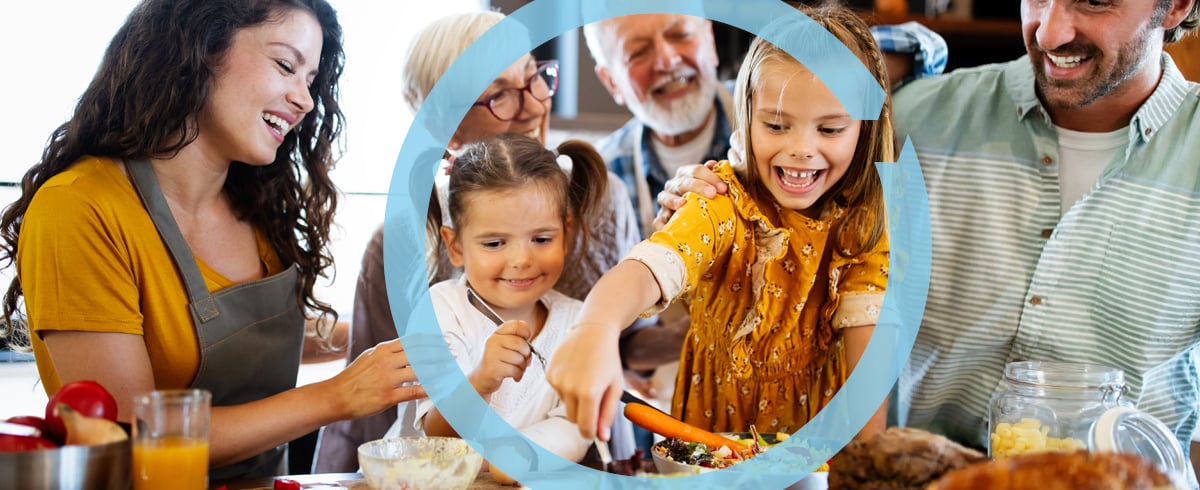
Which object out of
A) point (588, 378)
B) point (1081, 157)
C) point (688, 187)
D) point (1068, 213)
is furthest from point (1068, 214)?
point (588, 378)

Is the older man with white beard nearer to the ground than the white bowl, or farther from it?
farther from it

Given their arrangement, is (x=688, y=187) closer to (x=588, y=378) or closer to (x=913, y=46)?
(x=588, y=378)

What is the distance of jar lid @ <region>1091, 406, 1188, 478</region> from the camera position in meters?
1.31

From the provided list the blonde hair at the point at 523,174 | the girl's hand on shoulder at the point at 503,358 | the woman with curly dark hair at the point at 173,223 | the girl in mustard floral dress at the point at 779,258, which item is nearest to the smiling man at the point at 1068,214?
the girl in mustard floral dress at the point at 779,258

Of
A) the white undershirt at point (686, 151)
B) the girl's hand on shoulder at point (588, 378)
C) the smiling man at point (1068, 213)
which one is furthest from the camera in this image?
the white undershirt at point (686, 151)

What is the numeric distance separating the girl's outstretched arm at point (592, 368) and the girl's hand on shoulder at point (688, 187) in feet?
1.09

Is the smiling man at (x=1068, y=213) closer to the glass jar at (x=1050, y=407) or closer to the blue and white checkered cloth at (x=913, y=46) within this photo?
the blue and white checkered cloth at (x=913, y=46)

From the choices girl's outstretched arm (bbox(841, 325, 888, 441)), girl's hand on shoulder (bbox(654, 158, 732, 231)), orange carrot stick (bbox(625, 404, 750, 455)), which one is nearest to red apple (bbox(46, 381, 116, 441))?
orange carrot stick (bbox(625, 404, 750, 455))

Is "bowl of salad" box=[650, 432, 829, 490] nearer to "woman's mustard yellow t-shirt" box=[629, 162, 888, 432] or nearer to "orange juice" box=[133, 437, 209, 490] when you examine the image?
"woman's mustard yellow t-shirt" box=[629, 162, 888, 432]

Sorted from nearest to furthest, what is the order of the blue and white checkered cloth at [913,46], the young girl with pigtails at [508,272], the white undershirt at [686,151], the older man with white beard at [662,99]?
the young girl with pigtails at [508,272], the blue and white checkered cloth at [913,46], the older man with white beard at [662,99], the white undershirt at [686,151]

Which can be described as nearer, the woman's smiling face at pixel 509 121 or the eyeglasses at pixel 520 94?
the woman's smiling face at pixel 509 121

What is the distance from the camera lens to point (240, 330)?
1729 millimetres

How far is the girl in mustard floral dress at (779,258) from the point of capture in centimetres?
136

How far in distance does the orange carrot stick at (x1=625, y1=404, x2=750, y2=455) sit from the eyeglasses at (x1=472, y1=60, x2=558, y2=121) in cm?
53
